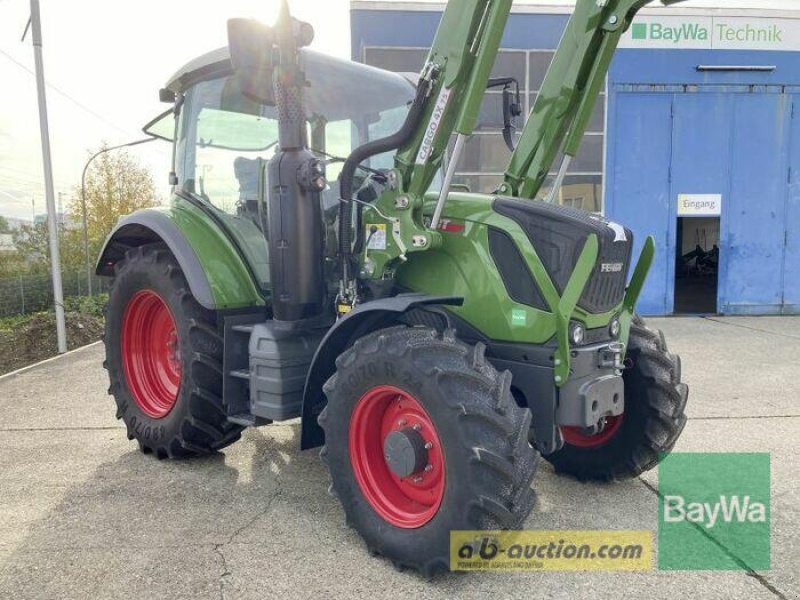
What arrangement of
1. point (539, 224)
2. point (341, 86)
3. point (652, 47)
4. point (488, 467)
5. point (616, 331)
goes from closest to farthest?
point (488, 467), point (539, 224), point (616, 331), point (341, 86), point (652, 47)

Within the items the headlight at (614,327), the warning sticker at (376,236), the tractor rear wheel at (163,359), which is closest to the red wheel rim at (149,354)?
the tractor rear wheel at (163,359)

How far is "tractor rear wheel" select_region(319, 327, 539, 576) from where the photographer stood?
2412mm

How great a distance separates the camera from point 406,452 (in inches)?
105

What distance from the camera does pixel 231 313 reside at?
11.9 ft

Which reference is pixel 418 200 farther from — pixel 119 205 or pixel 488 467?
pixel 119 205

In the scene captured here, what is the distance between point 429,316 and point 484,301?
0.30 meters

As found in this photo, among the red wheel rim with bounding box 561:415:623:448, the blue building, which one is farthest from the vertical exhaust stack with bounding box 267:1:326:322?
the blue building

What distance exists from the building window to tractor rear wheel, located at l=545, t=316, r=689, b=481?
815cm

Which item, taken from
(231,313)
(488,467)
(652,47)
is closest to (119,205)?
(652,47)

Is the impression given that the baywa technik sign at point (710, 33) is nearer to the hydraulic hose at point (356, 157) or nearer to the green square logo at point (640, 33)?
the green square logo at point (640, 33)

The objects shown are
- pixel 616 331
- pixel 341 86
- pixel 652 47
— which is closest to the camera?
pixel 616 331

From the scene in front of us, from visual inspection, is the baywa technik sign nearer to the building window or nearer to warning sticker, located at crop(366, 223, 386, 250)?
the building window

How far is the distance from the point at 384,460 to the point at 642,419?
140 cm

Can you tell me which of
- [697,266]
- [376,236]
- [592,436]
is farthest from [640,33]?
[376,236]
